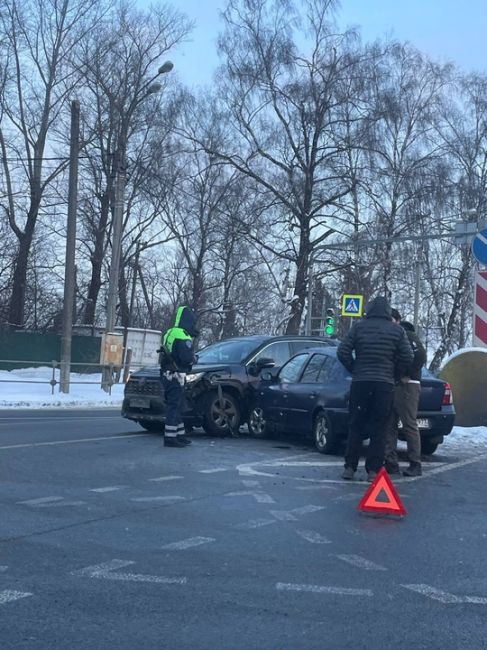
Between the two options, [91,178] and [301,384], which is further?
[91,178]

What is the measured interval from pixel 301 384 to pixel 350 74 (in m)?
25.4

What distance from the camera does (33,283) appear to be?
149 ft

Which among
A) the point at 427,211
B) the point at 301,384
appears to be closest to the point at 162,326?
the point at 427,211

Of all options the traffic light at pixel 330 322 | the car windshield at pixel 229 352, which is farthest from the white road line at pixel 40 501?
the traffic light at pixel 330 322

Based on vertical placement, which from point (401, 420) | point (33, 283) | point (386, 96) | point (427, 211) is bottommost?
point (401, 420)

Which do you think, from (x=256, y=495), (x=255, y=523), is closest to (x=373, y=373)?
(x=256, y=495)

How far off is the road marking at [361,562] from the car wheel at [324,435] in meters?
5.33

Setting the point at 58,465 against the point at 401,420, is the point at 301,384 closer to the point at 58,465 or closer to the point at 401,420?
the point at 401,420

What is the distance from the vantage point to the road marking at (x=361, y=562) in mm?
5864

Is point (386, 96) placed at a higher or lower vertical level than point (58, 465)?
higher

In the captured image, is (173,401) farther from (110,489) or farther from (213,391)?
(110,489)

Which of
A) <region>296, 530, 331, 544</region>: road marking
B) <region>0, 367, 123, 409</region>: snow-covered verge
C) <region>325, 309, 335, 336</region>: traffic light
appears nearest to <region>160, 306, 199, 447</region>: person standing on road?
<region>296, 530, 331, 544</region>: road marking

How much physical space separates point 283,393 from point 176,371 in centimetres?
169

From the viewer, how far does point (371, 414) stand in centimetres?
912
